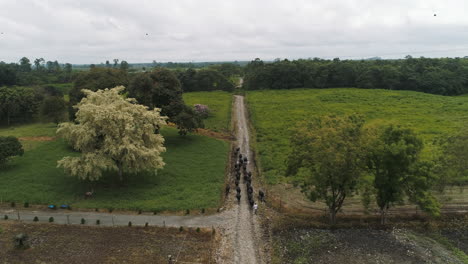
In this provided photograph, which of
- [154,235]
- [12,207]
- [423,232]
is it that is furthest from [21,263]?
[423,232]

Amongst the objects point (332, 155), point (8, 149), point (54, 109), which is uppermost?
point (332, 155)

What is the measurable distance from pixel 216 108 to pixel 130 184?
4166 centimetres

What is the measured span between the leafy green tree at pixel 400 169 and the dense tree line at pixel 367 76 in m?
82.3

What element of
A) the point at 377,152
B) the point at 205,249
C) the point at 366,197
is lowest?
the point at 205,249

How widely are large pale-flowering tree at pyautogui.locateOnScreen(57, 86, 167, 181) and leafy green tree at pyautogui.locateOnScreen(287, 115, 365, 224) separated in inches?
555

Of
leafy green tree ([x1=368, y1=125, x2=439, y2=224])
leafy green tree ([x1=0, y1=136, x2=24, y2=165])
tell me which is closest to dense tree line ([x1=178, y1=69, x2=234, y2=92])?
leafy green tree ([x1=0, y1=136, x2=24, y2=165])

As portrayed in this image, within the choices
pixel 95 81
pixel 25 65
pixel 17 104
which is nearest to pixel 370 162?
pixel 95 81

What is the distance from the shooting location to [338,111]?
216 feet

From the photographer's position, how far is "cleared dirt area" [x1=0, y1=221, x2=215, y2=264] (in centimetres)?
2075

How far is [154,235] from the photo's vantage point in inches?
928

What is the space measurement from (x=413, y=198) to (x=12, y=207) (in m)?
33.1

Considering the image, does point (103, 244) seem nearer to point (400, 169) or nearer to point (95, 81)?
point (400, 169)

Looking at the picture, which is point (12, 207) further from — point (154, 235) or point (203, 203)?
point (203, 203)

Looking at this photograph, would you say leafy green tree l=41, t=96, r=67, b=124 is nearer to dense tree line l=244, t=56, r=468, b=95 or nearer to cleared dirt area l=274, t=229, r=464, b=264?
Result: cleared dirt area l=274, t=229, r=464, b=264
